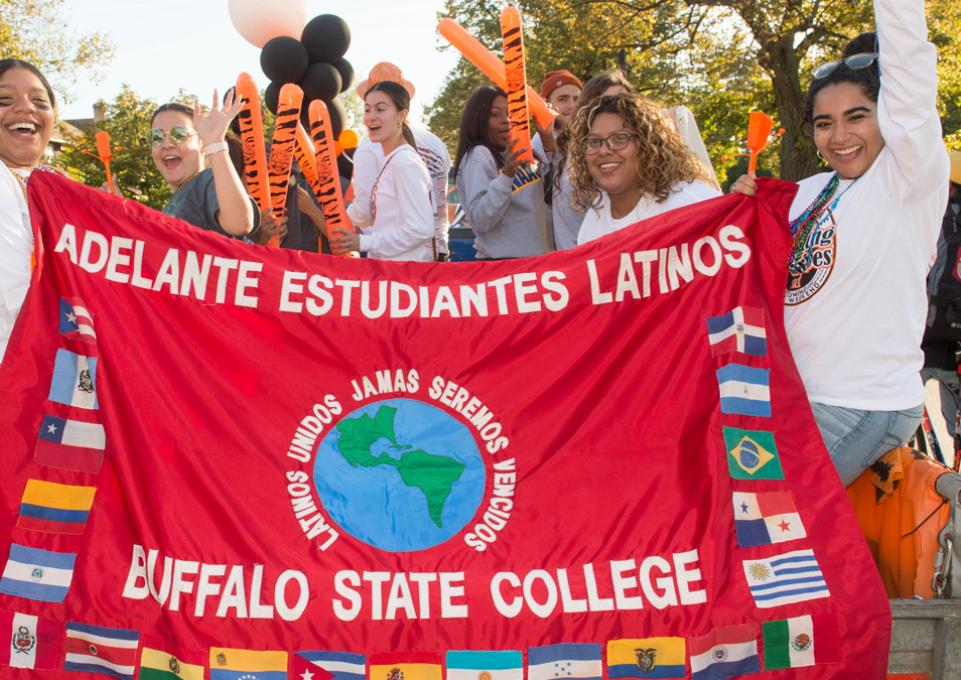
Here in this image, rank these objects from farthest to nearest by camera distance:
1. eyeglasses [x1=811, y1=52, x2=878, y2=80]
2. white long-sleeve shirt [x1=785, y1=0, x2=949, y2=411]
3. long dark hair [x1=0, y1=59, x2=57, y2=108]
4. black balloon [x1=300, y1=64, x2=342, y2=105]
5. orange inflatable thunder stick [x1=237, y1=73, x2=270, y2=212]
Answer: black balloon [x1=300, y1=64, x2=342, y2=105] < orange inflatable thunder stick [x1=237, y1=73, x2=270, y2=212] < long dark hair [x1=0, y1=59, x2=57, y2=108] < eyeglasses [x1=811, y1=52, x2=878, y2=80] < white long-sleeve shirt [x1=785, y1=0, x2=949, y2=411]

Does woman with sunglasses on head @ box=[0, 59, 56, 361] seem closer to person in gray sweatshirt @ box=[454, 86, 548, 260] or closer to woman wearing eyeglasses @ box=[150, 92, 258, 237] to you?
woman wearing eyeglasses @ box=[150, 92, 258, 237]

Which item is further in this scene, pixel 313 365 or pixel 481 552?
pixel 313 365

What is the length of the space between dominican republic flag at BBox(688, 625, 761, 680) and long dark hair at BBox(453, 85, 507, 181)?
3550mm

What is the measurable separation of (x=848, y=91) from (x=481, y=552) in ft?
6.44

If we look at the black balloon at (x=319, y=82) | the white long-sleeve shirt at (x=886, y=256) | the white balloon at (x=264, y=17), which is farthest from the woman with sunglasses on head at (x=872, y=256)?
Result: the black balloon at (x=319, y=82)

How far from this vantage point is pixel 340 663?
2.87m

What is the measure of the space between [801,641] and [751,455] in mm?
586

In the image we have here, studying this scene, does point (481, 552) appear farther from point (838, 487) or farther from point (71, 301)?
point (71, 301)

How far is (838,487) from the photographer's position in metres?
3.07

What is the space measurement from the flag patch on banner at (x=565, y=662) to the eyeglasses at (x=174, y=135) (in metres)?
2.73

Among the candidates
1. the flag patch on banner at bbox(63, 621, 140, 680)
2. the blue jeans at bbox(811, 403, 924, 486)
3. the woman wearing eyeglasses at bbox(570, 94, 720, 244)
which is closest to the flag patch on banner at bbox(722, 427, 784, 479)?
the blue jeans at bbox(811, 403, 924, 486)

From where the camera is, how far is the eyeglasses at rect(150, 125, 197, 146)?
14.0ft

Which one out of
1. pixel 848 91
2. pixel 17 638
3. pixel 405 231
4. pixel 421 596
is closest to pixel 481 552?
pixel 421 596

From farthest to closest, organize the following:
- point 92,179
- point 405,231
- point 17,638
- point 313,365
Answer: point 92,179, point 405,231, point 313,365, point 17,638
